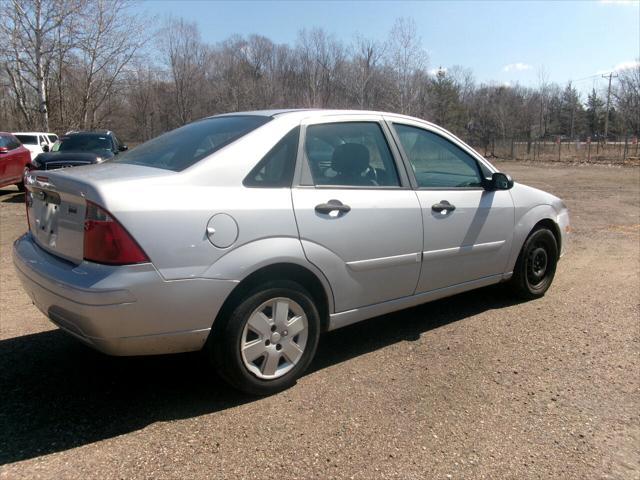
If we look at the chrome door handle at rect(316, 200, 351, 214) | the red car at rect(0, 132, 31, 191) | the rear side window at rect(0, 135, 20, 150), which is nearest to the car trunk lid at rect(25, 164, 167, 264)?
the chrome door handle at rect(316, 200, 351, 214)

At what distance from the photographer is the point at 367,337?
423 cm

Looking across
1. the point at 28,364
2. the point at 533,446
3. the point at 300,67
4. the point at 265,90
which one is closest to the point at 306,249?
the point at 533,446

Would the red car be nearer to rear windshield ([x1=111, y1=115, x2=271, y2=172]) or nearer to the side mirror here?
rear windshield ([x1=111, y1=115, x2=271, y2=172])

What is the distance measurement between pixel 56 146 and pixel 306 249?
40.5ft

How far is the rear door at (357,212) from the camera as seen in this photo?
3.27 metres

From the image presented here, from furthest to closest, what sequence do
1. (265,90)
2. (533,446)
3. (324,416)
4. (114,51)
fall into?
(265,90)
(114,51)
(324,416)
(533,446)

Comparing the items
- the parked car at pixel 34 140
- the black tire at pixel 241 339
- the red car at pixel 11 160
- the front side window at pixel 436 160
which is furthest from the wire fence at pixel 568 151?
the black tire at pixel 241 339

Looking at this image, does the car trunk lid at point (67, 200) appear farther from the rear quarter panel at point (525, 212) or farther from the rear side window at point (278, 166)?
the rear quarter panel at point (525, 212)

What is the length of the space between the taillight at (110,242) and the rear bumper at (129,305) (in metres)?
0.04

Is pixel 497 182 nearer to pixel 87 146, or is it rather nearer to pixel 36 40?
pixel 87 146

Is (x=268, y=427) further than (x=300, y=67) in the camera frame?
No

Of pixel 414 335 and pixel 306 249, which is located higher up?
pixel 306 249

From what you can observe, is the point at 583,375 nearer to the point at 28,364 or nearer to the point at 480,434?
the point at 480,434

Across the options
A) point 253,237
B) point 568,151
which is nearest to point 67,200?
point 253,237
